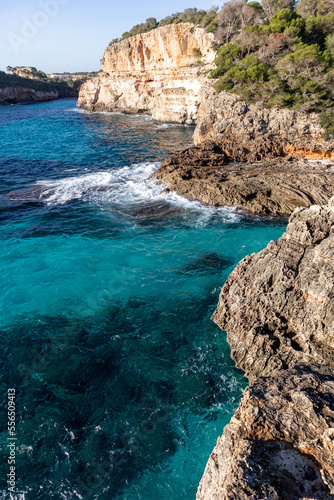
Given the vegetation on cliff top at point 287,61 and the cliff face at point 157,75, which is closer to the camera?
the vegetation on cliff top at point 287,61

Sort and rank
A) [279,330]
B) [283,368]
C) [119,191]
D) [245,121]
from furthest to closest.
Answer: [245,121] → [119,191] → [279,330] → [283,368]

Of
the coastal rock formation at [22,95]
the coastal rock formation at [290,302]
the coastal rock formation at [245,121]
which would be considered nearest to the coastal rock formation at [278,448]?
the coastal rock formation at [290,302]

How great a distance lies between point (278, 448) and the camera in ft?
15.7

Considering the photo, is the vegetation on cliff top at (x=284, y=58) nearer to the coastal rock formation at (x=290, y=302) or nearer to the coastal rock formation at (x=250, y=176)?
the coastal rock formation at (x=250, y=176)

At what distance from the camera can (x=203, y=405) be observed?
8.45 m

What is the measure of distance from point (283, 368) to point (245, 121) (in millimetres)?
26606

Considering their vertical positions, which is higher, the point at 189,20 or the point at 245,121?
the point at 189,20

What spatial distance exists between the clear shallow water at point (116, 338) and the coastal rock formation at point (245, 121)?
40.3ft

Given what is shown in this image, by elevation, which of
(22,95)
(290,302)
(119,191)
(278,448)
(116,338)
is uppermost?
(22,95)

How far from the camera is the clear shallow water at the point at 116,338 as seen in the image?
A: 7.30 metres

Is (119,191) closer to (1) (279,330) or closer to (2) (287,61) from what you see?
(1) (279,330)

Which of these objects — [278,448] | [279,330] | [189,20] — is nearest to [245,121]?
[279,330]

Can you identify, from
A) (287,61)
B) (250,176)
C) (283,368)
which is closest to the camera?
(283,368)

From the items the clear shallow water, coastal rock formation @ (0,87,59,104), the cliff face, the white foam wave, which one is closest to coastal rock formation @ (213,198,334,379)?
the clear shallow water
